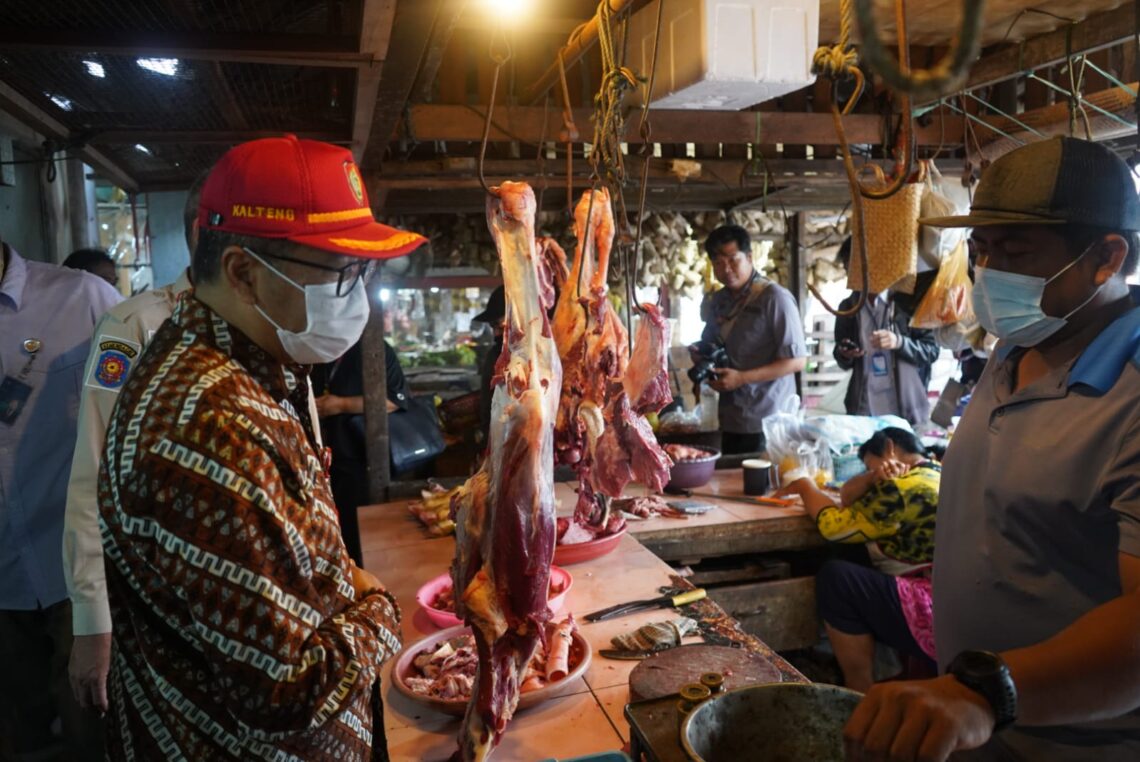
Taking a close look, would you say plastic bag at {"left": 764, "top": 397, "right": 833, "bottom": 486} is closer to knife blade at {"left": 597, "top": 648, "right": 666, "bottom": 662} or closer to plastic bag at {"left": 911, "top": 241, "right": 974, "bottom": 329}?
plastic bag at {"left": 911, "top": 241, "right": 974, "bottom": 329}

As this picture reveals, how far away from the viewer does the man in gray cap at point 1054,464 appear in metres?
1.44

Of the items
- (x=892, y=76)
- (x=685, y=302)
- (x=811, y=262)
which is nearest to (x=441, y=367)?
(x=685, y=302)

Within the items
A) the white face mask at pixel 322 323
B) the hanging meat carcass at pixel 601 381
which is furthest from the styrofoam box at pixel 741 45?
the white face mask at pixel 322 323

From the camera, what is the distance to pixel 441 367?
9.91 metres

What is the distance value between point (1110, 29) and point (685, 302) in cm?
742

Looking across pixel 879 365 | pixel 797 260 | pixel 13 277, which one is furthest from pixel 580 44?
pixel 797 260

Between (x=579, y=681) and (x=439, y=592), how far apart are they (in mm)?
802

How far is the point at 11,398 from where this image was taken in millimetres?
2943

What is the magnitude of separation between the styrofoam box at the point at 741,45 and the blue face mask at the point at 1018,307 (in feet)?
4.42

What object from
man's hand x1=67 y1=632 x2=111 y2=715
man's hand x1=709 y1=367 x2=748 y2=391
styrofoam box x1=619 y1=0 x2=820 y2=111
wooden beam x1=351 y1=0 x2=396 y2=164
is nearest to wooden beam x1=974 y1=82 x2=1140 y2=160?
styrofoam box x1=619 y1=0 x2=820 y2=111

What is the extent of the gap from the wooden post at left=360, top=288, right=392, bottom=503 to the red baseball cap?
3.30 metres

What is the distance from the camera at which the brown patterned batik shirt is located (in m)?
1.38

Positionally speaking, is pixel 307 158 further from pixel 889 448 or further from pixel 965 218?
pixel 889 448

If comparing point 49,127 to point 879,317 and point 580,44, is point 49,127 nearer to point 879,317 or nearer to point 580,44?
point 580,44
